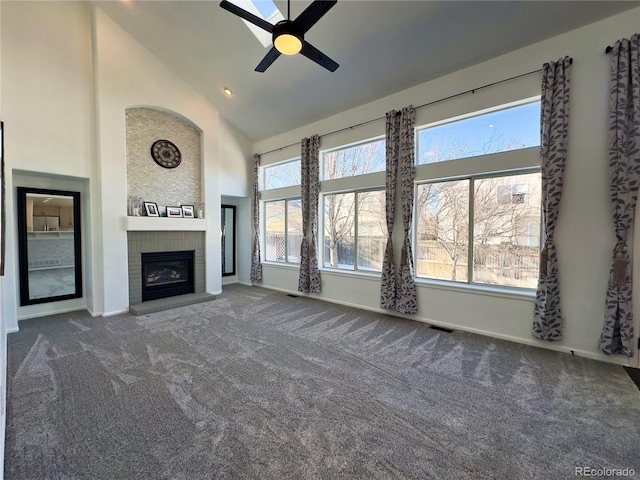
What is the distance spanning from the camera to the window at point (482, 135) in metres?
3.54

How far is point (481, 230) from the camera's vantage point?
396 cm

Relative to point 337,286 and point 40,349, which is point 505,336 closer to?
point 337,286

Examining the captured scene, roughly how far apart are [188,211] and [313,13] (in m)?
4.48

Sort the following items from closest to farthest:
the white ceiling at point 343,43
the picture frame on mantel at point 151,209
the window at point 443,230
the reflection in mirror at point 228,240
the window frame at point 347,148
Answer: the white ceiling at point 343,43 < the window at point 443,230 < the window frame at point 347,148 < the picture frame on mantel at point 151,209 < the reflection in mirror at point 228,240

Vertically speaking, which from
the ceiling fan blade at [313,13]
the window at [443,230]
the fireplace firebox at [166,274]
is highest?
the ceiling fan blade at [313,13]

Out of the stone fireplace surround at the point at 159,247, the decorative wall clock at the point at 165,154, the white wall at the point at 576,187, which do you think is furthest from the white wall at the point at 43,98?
the white wall at the point at 576,187

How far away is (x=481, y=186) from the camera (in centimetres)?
391

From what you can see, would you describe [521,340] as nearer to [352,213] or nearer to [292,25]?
[352,213]

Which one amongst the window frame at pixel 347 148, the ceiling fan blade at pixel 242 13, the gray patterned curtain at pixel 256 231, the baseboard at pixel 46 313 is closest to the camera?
the ceiling fan blade at pixel 242 13

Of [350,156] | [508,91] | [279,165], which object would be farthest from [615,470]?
[279,165]

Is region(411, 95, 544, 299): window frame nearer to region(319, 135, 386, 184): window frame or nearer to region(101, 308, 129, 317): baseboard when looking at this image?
region(319, 135, 386, 184): window frame

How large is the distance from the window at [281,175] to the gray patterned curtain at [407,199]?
8.30 ft

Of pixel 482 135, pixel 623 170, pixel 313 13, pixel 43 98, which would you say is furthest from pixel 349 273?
pixel 43 98

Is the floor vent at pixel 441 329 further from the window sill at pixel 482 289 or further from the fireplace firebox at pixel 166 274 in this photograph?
the fireplace firebox at pixel 166 274
